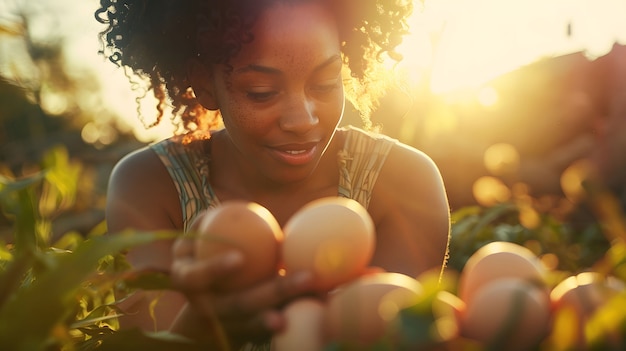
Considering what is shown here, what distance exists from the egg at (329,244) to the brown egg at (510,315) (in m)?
0.14

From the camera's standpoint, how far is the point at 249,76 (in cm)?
161

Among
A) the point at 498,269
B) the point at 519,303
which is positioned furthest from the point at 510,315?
the point at 498,269

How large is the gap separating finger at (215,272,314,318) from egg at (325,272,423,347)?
4 centimetres

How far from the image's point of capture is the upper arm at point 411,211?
76.9 inches

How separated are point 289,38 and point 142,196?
666mm

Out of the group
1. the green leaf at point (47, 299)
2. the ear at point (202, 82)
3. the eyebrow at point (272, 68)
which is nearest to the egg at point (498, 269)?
the green leaf at point (47, 299)

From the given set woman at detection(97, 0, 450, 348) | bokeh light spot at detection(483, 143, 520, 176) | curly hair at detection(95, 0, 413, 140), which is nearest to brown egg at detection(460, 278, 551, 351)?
woman at detection(97, 0, 450, 348)

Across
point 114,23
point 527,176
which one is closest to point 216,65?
point 114,23

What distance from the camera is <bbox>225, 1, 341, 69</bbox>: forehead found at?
1.55m

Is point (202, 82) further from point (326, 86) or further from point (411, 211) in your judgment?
point (411, 211)

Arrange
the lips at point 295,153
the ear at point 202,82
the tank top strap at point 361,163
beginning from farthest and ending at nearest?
the tank top strap at point 361,163, the ear at point 202,82, the lips at point 295,153

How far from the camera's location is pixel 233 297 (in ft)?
2.38

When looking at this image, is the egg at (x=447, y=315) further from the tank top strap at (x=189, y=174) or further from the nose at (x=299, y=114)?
the tank top strap at (x=189, y=174)

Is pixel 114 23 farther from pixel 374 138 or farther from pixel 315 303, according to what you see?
pixel 315 303
